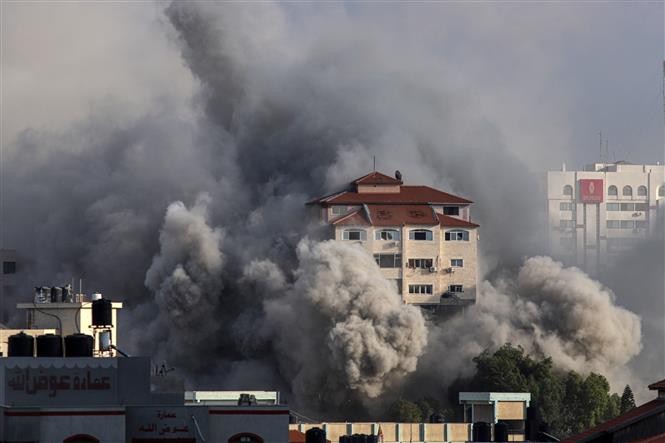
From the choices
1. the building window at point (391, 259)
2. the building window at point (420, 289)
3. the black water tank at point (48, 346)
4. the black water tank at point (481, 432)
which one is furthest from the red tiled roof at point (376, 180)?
the black water tank at point (48, 346)

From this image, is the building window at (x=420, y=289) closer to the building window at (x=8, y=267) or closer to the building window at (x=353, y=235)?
the building window at (x=353, y=235)

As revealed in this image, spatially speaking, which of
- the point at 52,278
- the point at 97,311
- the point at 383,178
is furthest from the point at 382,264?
the point at 97,311

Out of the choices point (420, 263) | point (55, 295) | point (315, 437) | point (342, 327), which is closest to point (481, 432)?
point (55, 295)

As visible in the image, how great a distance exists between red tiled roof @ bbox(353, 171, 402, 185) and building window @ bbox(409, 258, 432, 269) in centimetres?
467

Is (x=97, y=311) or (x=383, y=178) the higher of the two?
(x=383, y=178)

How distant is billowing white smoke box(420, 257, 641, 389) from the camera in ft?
390

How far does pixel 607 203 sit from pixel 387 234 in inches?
2873

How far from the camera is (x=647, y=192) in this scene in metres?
193

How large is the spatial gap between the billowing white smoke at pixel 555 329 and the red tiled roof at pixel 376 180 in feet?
26.3

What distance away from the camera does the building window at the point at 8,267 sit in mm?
137875

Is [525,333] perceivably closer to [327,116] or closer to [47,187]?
[327,116]

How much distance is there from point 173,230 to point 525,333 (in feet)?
63.3

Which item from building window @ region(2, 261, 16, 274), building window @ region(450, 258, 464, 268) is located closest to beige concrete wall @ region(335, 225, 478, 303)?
building window @ region(450, 258, 464, 268)

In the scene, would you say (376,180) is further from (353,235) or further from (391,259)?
(391,259)
